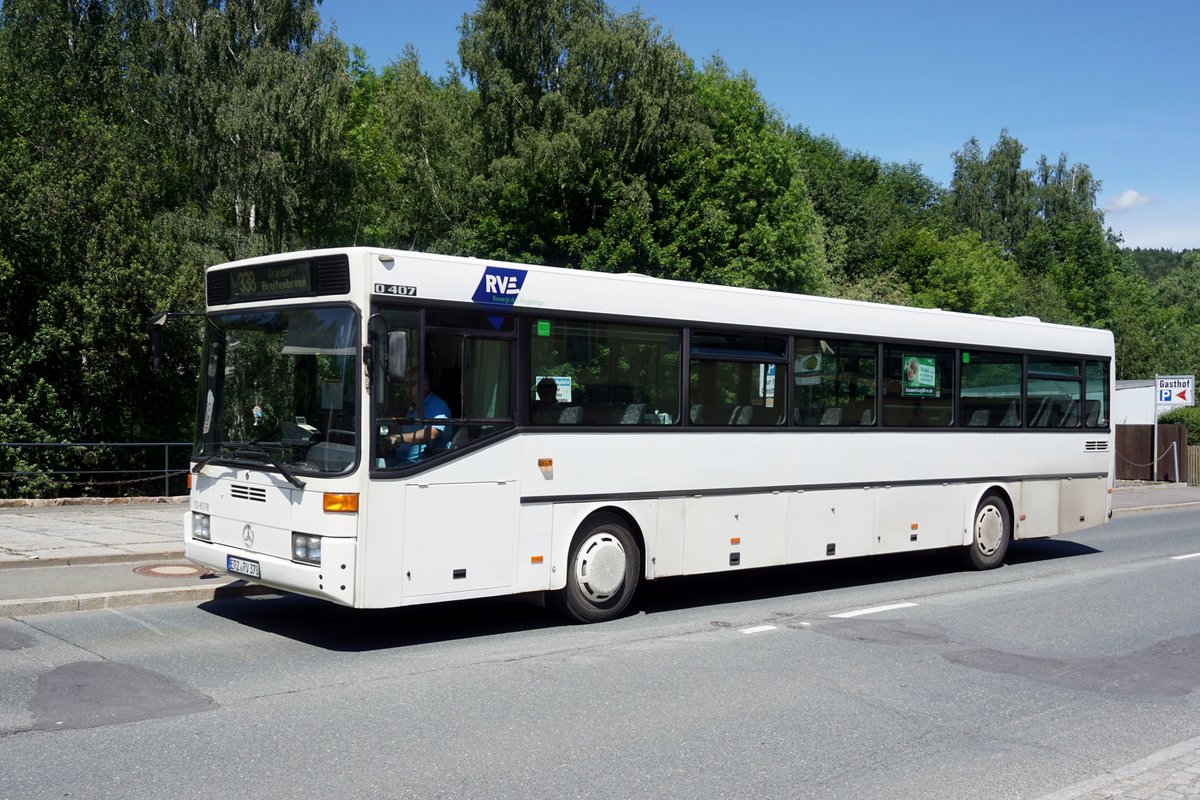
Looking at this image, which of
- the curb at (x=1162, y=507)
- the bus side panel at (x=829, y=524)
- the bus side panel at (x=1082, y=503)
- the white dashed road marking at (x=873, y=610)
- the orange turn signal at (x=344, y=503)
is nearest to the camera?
the orange turn signal at (x=344, y=503)

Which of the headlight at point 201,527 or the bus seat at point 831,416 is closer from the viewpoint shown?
the headlight at point 201,527

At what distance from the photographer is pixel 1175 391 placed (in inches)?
1310

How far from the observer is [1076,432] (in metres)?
15.8

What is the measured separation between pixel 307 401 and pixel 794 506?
5457 mm

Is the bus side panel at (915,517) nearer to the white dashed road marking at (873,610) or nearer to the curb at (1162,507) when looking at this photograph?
the white dashed road marking at (873,610)

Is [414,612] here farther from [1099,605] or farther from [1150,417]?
[1150,417]

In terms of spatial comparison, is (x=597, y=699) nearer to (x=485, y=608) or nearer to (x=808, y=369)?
(x=485, y=608)

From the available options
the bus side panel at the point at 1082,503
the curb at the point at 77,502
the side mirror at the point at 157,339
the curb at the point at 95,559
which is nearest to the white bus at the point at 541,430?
the side mirror at the point at 157,339

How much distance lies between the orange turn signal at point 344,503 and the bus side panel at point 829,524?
16.9ft

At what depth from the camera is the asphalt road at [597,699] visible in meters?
5.71

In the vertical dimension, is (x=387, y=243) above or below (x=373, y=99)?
below

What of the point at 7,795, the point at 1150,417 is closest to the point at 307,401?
the point at 7,795

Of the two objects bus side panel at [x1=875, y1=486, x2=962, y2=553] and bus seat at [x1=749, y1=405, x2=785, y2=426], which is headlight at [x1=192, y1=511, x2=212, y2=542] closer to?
bus seat at [x1=749, y1=405, x2=785, y2=426]

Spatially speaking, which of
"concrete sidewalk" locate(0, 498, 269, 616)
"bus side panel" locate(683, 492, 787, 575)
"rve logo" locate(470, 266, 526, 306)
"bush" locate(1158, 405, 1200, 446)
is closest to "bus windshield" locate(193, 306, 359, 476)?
"rve logo" locate(470, 266, 526, 306)
